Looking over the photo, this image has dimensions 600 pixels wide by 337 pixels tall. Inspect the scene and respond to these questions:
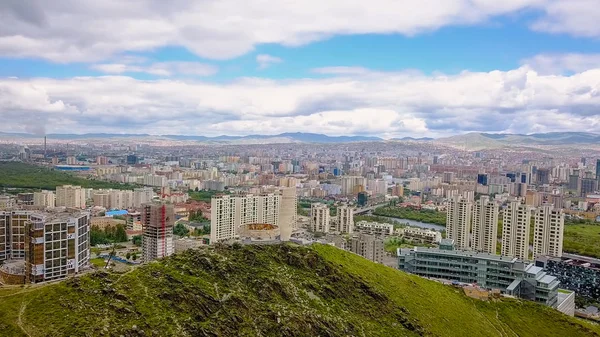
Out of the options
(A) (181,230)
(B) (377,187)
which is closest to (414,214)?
(B) (377,187)

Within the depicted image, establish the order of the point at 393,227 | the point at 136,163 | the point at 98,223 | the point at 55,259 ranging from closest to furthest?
the point at 55,259
the point at 98,223
the point at 393,227
the point at 136,163

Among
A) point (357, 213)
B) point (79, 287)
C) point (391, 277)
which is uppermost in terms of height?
point (79, 287)

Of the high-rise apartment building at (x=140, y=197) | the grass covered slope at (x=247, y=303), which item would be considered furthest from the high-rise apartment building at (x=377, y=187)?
the grass covered slope at (x=247, y=303)

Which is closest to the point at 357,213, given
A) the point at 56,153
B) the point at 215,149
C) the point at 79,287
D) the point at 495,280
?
the point at 495,280

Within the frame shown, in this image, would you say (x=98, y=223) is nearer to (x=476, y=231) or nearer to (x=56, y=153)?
(x=476, y=231)

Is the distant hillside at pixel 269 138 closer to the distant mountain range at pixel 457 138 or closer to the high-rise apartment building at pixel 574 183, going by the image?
the distant mountain range at pixel 457 138

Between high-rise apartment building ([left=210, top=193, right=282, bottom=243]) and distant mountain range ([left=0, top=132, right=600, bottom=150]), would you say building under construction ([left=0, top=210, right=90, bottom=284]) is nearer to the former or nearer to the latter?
high-rise apartment building ([left=210, top=193, right=282, bottom=243])

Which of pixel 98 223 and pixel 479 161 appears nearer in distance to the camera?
pixel 98 223

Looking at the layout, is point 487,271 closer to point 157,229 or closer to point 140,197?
point 157,229

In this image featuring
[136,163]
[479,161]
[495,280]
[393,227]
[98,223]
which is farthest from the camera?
[479,161]
